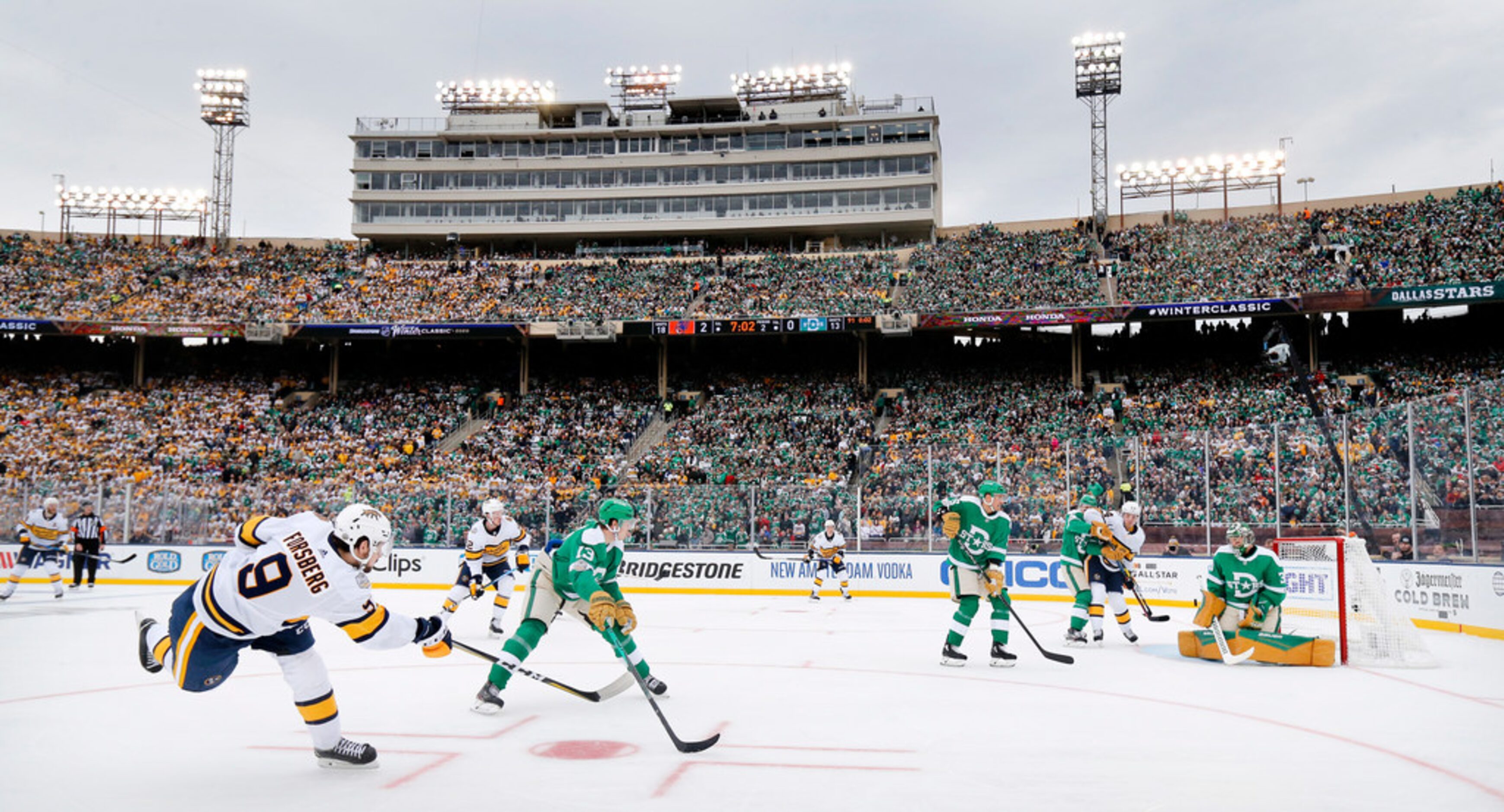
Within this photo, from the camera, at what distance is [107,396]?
36156 millimetres

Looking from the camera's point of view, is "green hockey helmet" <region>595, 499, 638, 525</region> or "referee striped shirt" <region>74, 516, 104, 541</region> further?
"referee striped shirt" <region>74, 516, 104, 541</region>

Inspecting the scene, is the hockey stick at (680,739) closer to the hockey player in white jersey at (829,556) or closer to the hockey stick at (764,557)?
the hockey player in white jersey at (829,556)

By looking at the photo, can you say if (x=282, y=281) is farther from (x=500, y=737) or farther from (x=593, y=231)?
(x=500, y=737)

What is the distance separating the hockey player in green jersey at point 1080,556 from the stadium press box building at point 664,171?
35954 millimetres

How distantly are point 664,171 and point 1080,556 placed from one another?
41.1 meters

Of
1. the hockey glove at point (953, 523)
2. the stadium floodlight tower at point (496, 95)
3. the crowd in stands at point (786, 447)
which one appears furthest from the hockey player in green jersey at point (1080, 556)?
the stadium floodlight tower at point (496, 95)

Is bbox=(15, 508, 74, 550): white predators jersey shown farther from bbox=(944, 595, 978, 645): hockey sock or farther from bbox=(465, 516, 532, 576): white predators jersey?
bbox=(944, 595, 978, 645): hockey sock

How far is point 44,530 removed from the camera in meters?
16.9

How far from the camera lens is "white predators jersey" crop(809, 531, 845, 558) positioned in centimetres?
1975

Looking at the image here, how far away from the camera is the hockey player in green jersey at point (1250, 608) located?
10.2 metres

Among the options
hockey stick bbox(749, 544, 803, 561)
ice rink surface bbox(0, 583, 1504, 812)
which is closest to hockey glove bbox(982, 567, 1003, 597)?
ice rink surface bbox(0, 583, 1504, 812)

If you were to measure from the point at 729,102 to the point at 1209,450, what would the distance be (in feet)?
130

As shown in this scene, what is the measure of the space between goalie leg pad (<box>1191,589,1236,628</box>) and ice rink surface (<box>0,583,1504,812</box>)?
1.47 feet

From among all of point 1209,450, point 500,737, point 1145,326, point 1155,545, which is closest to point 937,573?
point 1155,545
